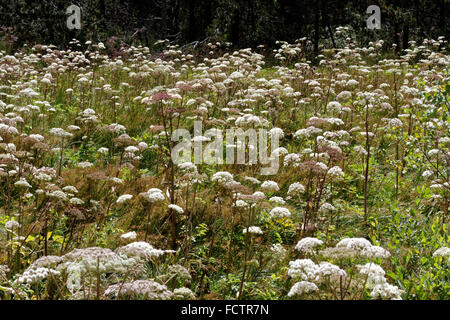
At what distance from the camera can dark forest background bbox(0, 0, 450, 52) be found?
13969 millimetres

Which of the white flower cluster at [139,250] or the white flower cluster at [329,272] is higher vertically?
the white flower cluster at [139,250]

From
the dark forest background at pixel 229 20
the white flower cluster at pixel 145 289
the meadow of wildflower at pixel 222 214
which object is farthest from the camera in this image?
the dark forest background at pixel 229 20

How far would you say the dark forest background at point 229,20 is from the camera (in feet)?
45.8

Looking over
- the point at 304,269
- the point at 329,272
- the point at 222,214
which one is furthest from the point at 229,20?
the point at 329,272

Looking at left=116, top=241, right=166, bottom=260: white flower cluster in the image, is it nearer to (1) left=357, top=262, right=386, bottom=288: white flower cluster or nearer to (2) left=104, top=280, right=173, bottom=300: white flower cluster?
(2) left=104, top=280, right=173, bottom=300: white flower cluster

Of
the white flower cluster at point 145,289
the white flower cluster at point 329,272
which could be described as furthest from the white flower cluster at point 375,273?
the white flower cluster at point 145,289

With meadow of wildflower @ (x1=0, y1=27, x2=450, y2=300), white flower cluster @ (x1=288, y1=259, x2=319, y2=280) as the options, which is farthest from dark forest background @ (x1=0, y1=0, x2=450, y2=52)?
white flower cluster @ (x1=288, y1=259, x2=319, y2=280)

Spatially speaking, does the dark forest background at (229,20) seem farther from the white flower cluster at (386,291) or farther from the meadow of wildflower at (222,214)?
the white flower cluster at (386,291)

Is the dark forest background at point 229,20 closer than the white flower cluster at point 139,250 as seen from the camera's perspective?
No

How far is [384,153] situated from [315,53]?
11.0 meters

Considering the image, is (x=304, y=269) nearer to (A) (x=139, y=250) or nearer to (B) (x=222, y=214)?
(A) (x=139, y=250)
